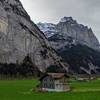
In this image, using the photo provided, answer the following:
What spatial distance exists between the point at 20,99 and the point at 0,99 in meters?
3.63

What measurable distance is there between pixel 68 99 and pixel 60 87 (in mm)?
55614

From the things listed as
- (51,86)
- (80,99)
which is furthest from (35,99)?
(51,86)

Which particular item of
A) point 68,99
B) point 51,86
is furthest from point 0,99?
point 51,86

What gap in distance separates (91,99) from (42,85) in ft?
203

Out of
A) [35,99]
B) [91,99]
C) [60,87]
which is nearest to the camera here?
[91,99]

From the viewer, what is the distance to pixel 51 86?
121 meters

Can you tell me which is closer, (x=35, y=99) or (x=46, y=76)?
(x=35, y=99)

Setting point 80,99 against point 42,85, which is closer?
point 80,99

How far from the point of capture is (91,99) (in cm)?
6231

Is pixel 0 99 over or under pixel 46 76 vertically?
under

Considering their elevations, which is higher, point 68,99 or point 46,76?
point 46,76

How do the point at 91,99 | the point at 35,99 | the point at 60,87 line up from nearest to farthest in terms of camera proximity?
the point at 91,99 → the point at 35,99 → the point at 60,87

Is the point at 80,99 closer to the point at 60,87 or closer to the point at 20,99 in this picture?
the point at 20,99

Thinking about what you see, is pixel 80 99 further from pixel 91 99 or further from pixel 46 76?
pixel 46 76
